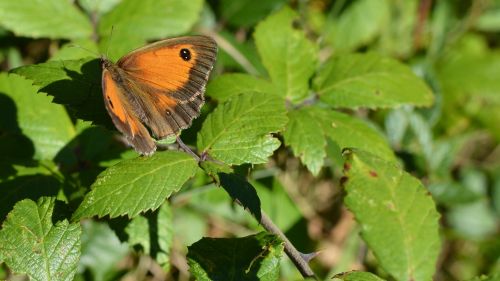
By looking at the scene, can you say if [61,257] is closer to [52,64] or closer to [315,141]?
[52,64]

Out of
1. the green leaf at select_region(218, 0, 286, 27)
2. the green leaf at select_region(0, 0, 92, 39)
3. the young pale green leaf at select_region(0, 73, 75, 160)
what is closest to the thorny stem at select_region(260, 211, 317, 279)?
the young pale green leaf at select_region(0, 73, 75, 160)

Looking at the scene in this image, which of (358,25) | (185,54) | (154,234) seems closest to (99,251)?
(154,234)

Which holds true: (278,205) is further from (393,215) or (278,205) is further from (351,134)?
(393,215)

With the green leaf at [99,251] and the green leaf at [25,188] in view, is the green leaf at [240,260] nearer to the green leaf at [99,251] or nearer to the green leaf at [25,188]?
the green leaf at [25,188]

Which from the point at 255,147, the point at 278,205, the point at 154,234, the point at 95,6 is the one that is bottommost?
the point at 278,205

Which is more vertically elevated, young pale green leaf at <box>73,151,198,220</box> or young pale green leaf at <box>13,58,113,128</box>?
young pale green leaf at <box>13,58,113,128</box>

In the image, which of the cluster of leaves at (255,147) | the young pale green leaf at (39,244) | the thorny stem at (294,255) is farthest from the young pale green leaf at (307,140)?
the young pale green leaf at (39,244)

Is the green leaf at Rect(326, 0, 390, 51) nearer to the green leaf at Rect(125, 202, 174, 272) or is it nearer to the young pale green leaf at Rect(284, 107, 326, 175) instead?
the young pale green leaf at Rect(284, 107, 326, 175)
